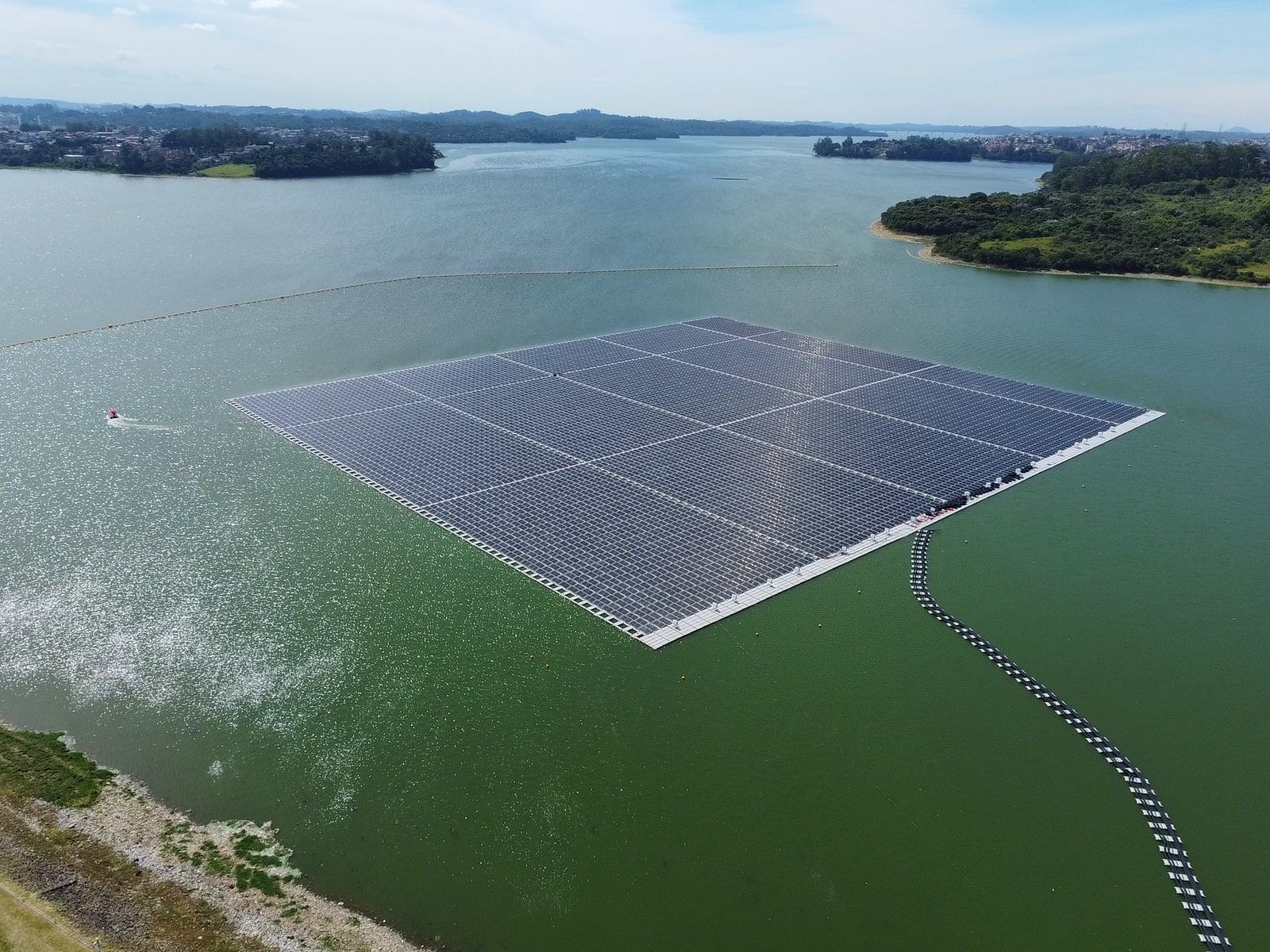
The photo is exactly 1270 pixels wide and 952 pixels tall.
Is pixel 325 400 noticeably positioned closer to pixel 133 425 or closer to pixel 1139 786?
pixel 133 425

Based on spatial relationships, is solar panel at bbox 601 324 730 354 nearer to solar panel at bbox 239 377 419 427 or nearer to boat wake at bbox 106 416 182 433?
solar panel at bbox 239 377 419 427

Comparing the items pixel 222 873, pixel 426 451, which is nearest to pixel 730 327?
pixel 426 451

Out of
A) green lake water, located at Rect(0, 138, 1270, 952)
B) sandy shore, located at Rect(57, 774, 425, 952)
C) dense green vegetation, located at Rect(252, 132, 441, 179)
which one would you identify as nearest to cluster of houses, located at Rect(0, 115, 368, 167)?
dense green vegetation, located at Rect(252, 132, 441, 179)

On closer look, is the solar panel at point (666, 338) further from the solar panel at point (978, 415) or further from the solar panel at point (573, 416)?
the solar panel at point (978, 415)

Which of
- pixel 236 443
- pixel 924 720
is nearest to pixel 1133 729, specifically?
pixel 924 720

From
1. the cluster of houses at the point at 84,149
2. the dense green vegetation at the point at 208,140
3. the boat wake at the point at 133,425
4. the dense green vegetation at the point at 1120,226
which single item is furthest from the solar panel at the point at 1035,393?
the dense green vegetation at the point at 208,140

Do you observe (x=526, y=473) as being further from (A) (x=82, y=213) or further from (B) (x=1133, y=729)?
(A) (x=82, y=213)
